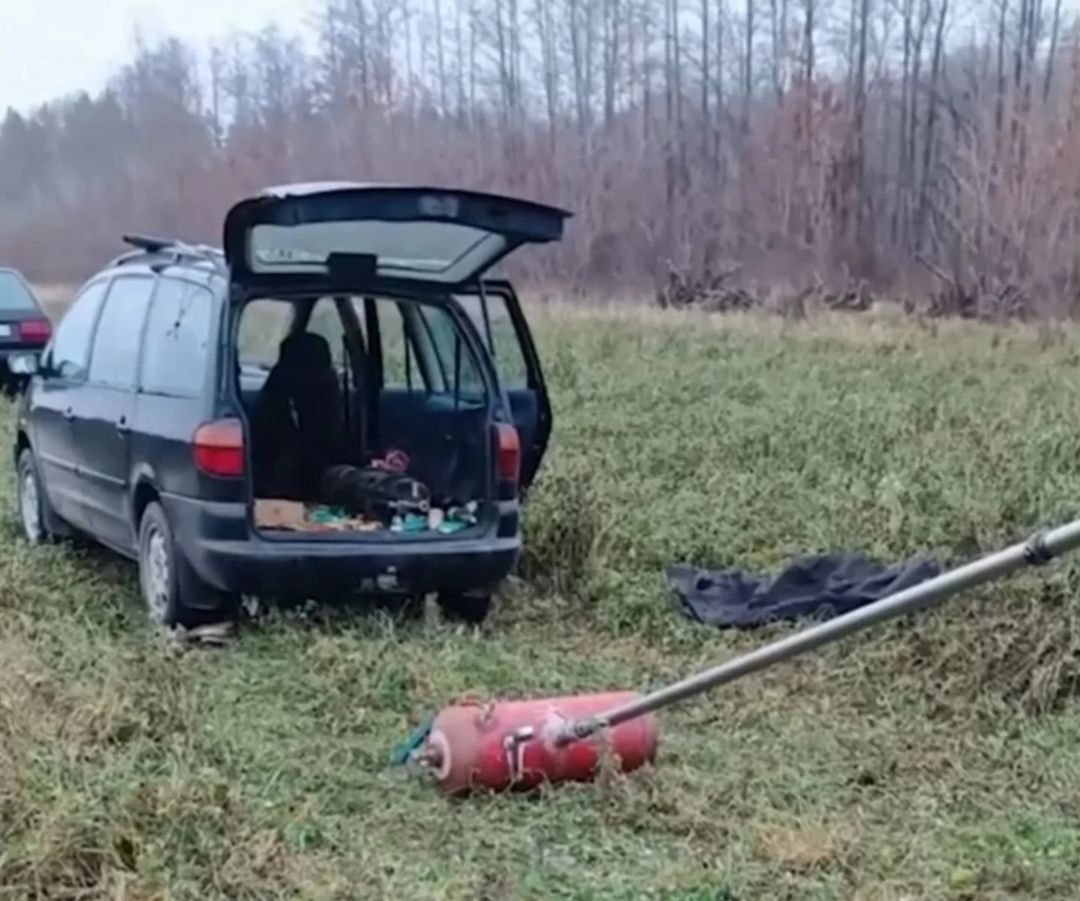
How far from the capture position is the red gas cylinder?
4270 millimetres

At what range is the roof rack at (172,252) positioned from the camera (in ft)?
20.7

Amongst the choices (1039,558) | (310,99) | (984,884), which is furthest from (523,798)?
(310,99)

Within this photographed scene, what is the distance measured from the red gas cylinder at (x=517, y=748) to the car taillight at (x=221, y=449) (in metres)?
1.78

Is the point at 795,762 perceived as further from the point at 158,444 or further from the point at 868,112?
the point at 868,112

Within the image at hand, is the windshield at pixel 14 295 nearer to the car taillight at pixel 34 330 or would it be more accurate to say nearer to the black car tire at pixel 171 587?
the car taillight at pixel 34 330

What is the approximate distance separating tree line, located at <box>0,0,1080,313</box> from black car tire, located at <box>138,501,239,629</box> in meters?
17.3

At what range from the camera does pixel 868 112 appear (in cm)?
3200

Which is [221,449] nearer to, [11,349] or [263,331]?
[263,331]

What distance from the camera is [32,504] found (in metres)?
8.00

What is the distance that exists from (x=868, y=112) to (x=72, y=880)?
101 ft

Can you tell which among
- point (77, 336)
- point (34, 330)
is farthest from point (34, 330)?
point (77, 336)

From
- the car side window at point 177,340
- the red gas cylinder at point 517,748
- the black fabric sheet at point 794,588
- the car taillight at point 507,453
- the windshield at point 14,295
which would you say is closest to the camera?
the red gas cylinder at point 517,748

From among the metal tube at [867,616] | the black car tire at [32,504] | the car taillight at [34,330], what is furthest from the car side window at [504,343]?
the car taillight at [34,330]

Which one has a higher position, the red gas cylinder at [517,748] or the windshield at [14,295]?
the windshield at [14,295]
